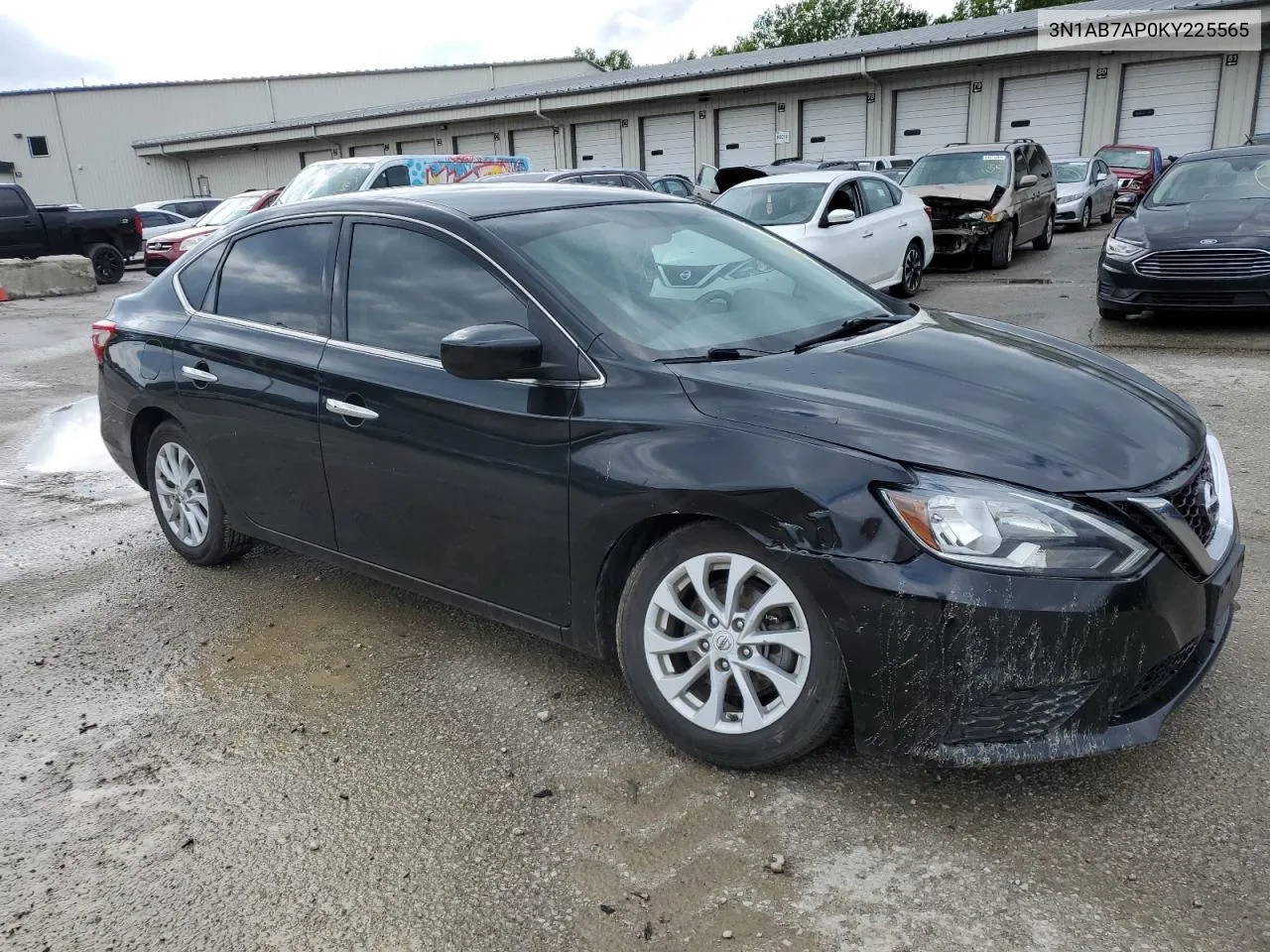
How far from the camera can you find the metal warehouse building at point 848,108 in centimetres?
2297

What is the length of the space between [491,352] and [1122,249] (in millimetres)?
7872

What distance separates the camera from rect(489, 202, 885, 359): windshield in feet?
10.5

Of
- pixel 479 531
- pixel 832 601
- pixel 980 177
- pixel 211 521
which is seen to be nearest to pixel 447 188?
pixel 479 531

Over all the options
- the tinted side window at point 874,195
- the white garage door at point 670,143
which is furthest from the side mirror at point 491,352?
the white garage door at point 670,143

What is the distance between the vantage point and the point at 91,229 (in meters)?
20.1

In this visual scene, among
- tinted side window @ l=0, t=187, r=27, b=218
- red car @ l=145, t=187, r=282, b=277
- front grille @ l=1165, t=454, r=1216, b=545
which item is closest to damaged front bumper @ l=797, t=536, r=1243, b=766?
front grille @ l=1165, t=454, r=1216, b=545

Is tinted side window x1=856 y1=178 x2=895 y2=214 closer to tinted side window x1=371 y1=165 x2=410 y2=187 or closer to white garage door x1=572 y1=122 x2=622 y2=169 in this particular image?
tinted side window x1=371 y1=165 x2=410 y2=187

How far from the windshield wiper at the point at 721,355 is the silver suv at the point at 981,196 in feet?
38.0

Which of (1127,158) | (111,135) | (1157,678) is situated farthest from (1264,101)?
(111,135)

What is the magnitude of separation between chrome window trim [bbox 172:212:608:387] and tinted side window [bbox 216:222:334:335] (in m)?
0.03

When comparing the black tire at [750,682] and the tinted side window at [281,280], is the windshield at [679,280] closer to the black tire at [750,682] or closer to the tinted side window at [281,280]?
the black tire at [750,682]

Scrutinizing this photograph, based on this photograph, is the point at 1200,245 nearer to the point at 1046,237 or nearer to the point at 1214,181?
the point at 1214,181

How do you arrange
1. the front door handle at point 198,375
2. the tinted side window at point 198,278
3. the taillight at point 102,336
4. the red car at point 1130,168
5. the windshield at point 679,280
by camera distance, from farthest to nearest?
the red car at point 1130,168 < the taillight at point 102,336 < the tinted side window at point 198,278 < the front door handle at point 198,375 < the windshield at point 679,280

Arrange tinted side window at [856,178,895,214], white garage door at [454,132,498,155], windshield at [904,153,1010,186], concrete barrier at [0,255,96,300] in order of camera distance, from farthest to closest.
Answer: white garage door at [454,132,498,155] < concrete barrier at [0,255,96,300] < windshield at [904,153,1010,186] < tinted side window at [856,178,895,214]
